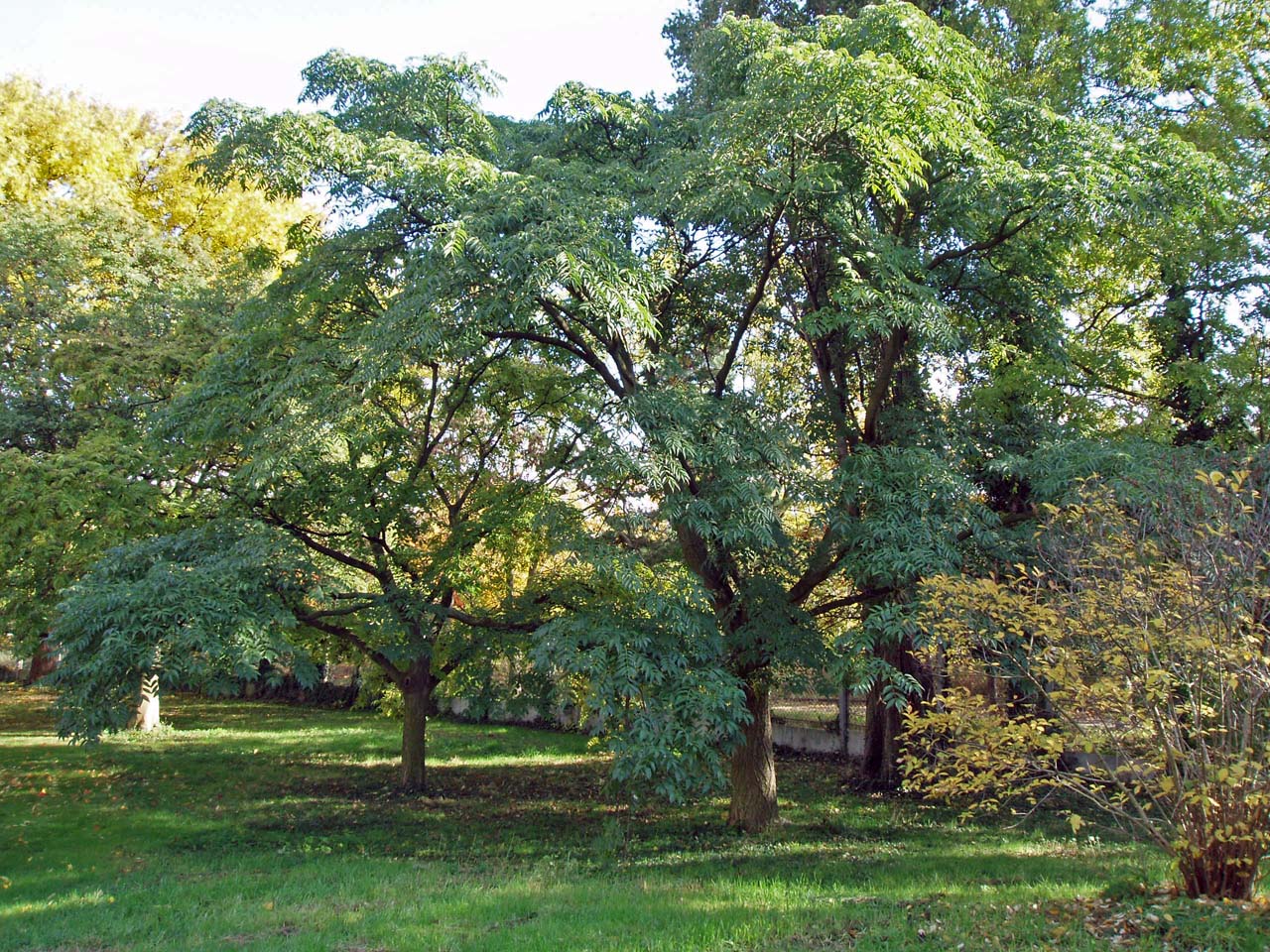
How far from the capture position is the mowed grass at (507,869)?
5.83 meters

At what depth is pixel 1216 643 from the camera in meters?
5.23

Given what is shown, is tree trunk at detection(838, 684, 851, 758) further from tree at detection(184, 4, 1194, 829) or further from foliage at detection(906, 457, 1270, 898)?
foliage at detection(906, 457, 1270, 898)

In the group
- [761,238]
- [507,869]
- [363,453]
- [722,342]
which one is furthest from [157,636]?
[722,342]

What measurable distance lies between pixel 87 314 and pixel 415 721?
294 inches

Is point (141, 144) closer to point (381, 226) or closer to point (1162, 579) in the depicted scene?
point (381, 226)

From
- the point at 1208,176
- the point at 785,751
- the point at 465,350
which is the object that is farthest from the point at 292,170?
the point at 785,751

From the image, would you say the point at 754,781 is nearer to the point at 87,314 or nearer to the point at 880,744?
the point at 880,744

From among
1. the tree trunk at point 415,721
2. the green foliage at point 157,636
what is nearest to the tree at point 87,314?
the green foliage at point 157,636

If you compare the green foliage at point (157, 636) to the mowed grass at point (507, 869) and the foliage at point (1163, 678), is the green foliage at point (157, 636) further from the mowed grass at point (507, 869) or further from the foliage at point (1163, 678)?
the foliage at point (1163, 678)

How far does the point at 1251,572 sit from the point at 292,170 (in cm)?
803

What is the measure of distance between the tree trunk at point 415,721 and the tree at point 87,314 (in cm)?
400

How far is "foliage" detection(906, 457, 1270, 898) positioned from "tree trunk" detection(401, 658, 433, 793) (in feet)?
27.1

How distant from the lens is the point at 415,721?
12.7 metres

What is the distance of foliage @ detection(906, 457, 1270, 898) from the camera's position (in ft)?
17.3
